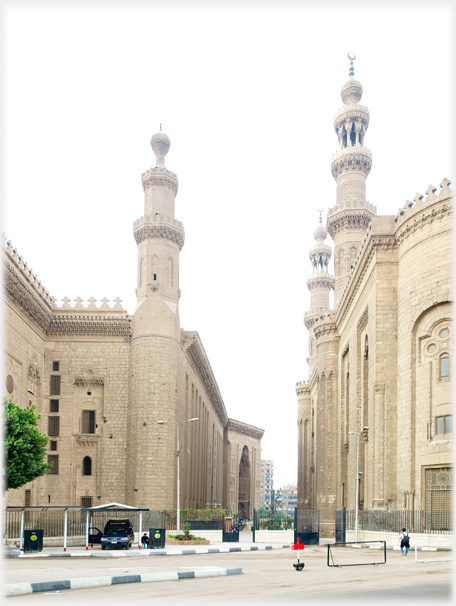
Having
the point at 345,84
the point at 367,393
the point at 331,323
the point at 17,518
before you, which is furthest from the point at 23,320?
the point at 345,84

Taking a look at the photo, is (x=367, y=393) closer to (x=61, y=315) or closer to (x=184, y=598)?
(x=61, y=315)

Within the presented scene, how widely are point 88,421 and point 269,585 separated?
3207 centimetres

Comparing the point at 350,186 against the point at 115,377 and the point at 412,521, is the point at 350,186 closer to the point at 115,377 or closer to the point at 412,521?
the point at 115,377

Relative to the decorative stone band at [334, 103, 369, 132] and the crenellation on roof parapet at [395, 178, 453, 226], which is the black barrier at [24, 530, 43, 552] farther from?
the decorative stone band at [334, 103, 369, 132]

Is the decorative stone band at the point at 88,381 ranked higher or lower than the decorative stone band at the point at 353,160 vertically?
lower

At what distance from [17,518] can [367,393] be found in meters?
18.3

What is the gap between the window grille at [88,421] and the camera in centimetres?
4469

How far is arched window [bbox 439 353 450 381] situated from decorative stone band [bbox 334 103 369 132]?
Result: 3169 centimetres

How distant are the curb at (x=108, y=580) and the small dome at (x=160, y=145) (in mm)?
34678

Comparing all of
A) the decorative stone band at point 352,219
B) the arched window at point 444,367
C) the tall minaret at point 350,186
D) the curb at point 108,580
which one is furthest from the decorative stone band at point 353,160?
the curb at point 108,580

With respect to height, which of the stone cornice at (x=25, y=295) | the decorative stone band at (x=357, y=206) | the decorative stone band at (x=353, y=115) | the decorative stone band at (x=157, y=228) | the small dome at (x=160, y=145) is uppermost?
the decorative stone band at (x=353, y=115)

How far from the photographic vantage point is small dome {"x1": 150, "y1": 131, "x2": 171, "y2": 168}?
157ft

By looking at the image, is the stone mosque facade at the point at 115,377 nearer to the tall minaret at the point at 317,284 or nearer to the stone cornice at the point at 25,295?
the stone cornice at the point at 25,295

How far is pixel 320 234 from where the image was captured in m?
81.2
